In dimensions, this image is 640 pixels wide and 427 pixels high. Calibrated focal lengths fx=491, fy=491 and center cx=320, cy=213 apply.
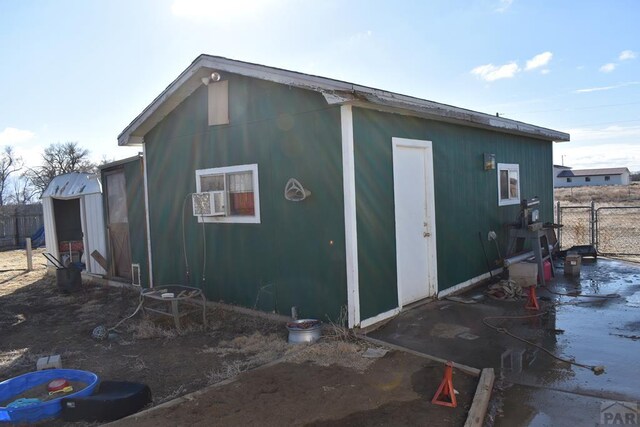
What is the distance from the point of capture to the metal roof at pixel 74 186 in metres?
10.8

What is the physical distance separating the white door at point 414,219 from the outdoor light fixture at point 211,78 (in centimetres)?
279

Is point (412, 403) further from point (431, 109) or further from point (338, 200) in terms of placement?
point (431, 109)

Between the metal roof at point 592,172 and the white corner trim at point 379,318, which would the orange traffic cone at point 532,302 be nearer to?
the white corner trim at point 379,318

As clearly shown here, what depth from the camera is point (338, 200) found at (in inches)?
232

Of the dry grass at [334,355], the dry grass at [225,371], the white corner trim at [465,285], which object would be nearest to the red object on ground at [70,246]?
the dry grass at [225,371]

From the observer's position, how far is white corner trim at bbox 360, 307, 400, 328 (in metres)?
5.97

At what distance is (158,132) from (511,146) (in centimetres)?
686

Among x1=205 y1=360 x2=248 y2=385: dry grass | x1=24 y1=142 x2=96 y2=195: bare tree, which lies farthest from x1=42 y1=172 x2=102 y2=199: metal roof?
x1=24 y1=142 x2=96 y2=195: bare tree

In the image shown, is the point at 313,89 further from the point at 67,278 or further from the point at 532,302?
the point at 67,278

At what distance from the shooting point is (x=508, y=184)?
9.88 metres

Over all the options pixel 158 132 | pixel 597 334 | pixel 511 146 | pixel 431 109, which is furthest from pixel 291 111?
pixel 511 146

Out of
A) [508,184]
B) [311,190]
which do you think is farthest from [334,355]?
[508,184]

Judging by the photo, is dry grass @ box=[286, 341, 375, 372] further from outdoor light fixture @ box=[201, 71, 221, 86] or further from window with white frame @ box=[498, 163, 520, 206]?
window with white frame @ box=[498, 163, 520, 206]

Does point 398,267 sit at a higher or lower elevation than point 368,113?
lower
